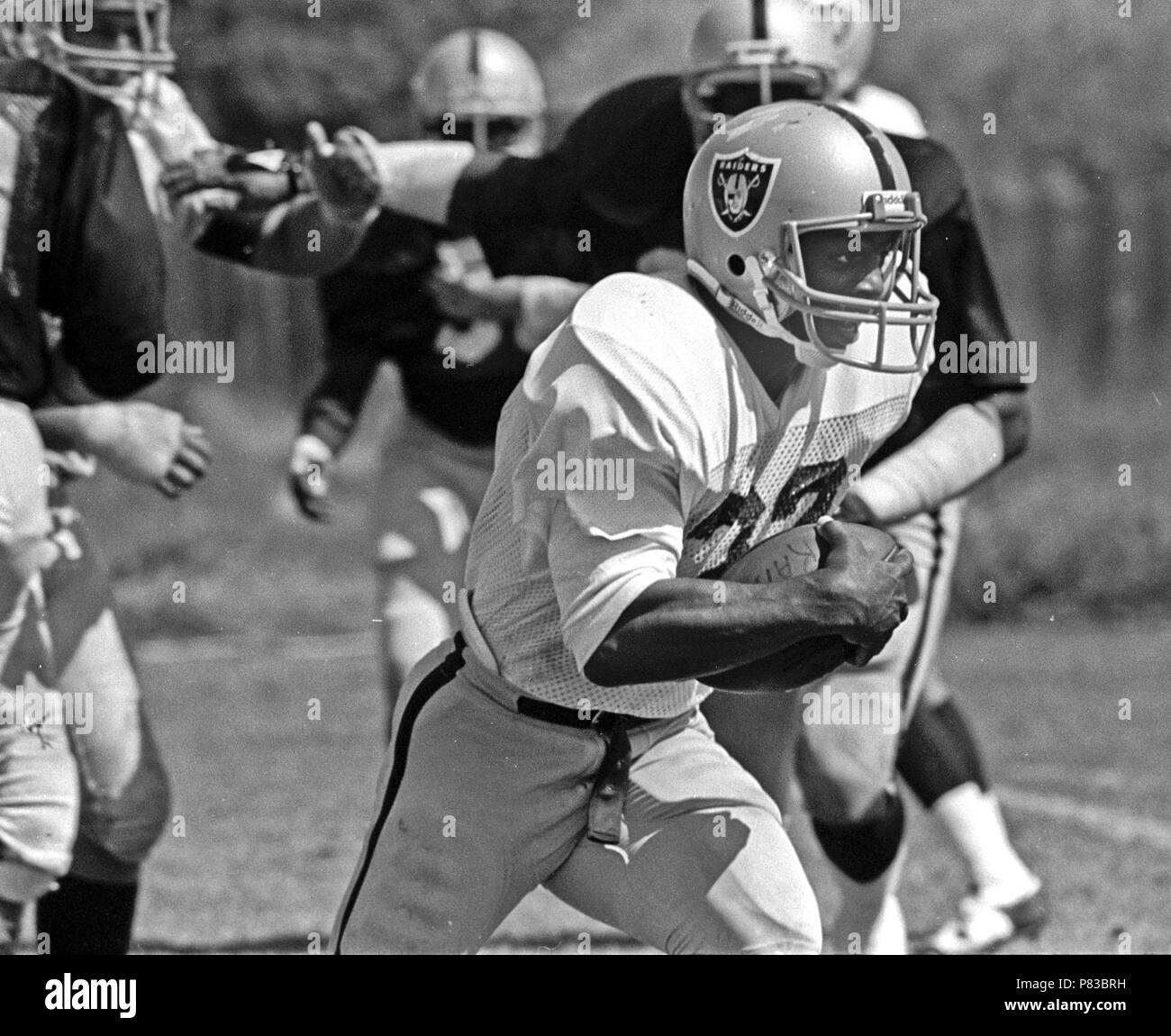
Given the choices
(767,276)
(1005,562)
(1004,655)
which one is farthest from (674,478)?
(1005,562)

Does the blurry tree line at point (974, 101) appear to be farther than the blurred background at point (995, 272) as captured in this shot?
Yes

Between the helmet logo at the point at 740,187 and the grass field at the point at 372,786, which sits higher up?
the helmet logo at the point at 740,187

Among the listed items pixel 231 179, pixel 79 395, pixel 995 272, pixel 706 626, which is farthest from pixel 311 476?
pixel 995 272

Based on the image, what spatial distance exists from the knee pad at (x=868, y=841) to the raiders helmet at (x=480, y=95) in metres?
1.82

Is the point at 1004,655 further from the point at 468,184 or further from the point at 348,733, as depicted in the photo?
the point at 468,184

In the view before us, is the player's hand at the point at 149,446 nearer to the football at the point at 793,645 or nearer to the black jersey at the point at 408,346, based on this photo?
the black jersey at the point at 408,346

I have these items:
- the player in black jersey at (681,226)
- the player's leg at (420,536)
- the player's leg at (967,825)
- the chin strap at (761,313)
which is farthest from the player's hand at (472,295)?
the chin strap at (761,313)

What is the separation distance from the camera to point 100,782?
11.3 feet

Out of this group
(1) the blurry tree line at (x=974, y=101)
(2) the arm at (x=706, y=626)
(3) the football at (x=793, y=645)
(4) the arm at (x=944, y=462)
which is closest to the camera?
(2) the arm at (x=706, y=626)

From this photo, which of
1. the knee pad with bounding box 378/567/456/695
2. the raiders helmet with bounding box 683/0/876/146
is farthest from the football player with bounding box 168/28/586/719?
the raiders helmet with bounding box 683/0/876/146

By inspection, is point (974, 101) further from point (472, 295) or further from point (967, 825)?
point (967, 825)

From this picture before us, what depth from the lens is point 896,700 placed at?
369 cm

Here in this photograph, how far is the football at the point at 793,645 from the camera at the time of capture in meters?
2.49

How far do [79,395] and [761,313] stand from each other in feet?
5.01
